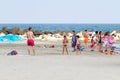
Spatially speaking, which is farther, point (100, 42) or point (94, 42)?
point (94, 42)

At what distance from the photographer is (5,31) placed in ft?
185

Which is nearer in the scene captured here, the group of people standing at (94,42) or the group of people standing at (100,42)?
the group of people standing at (94,42)

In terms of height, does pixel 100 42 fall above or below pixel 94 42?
above

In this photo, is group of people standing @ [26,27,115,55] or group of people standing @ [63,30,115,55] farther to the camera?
group of people standing @ [63,30,115,55]
